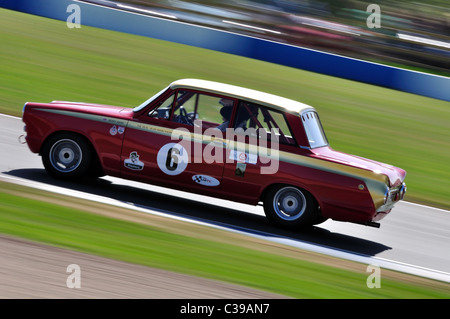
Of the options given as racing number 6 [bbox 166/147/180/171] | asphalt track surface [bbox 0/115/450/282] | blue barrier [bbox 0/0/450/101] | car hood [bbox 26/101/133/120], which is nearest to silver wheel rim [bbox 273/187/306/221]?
asphalt track surface [bbox 0/115/450/282]

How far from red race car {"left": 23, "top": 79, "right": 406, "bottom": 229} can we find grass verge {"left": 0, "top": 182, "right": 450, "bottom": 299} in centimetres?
71

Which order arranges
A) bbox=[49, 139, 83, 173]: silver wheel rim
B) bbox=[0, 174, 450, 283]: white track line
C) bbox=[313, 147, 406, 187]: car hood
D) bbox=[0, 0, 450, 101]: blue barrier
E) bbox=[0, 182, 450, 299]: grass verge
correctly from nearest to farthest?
bbox=[0, 182, 450, 299]: grass verge, bbox=[0, 174, 450, 283]: white track line, bbox=[313, 147, 406, 187]: car hood, bbox=[49, 139, 83, 173]: silver wheel rim, bbox=[0, 0, 450, 101]: blue barrier

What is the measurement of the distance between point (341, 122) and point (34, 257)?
41.0ft

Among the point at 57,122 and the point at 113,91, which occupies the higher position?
the point at 113,91

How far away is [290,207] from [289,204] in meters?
0.04

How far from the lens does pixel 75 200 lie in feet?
26.2

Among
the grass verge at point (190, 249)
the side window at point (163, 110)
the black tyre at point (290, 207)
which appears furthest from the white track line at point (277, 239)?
the side window at point (163, 110)

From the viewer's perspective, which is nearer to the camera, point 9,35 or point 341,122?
point 341,122

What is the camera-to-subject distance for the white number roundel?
8.25m

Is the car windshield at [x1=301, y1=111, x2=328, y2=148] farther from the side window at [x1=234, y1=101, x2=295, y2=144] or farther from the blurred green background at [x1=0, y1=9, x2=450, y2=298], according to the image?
the blurred green background at [x1=0, y1=9, x2=450, y2=298]

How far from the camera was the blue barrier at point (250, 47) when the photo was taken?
68.6ft
